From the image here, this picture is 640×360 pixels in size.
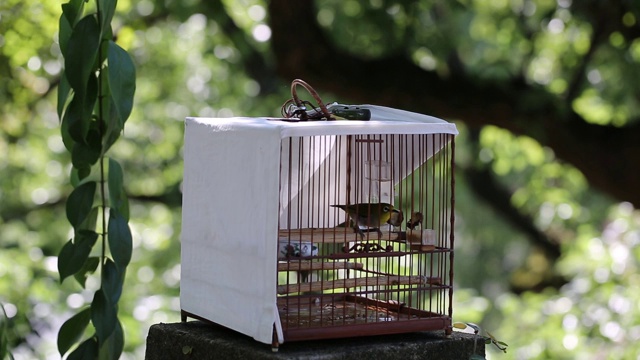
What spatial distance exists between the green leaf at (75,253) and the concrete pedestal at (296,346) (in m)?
0.34

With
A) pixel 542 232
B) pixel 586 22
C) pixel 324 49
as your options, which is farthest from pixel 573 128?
pixel 542 232

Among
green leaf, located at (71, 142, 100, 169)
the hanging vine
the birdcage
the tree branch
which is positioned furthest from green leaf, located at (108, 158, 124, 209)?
the tree branch

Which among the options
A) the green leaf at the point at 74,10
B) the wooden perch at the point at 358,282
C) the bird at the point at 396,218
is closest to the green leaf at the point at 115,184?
the green leaf at the point at 74,10

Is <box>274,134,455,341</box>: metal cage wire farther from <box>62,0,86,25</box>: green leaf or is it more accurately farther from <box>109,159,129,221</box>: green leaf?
<box>62,0,86,25</box>: green leaf

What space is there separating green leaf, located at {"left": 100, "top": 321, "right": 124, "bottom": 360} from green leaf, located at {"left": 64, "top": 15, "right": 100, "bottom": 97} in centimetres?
58

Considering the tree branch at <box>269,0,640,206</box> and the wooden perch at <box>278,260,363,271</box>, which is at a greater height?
the tree branch at <box>269,0,640,206</box>

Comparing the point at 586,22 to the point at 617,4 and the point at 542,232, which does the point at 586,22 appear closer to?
the point at 617,4

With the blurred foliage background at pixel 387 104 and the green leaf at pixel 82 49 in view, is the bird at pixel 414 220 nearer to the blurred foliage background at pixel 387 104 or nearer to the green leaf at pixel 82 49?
the green leaf at pixel 82 49

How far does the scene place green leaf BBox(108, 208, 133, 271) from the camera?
7.09 ft

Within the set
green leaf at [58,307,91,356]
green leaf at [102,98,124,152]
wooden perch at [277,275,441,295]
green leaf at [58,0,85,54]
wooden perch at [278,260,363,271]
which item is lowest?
green leaf at [58,307,91,356]

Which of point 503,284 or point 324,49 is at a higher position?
point 324,49

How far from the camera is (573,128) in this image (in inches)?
222

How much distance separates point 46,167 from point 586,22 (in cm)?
574

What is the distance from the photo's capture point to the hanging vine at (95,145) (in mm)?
2150
